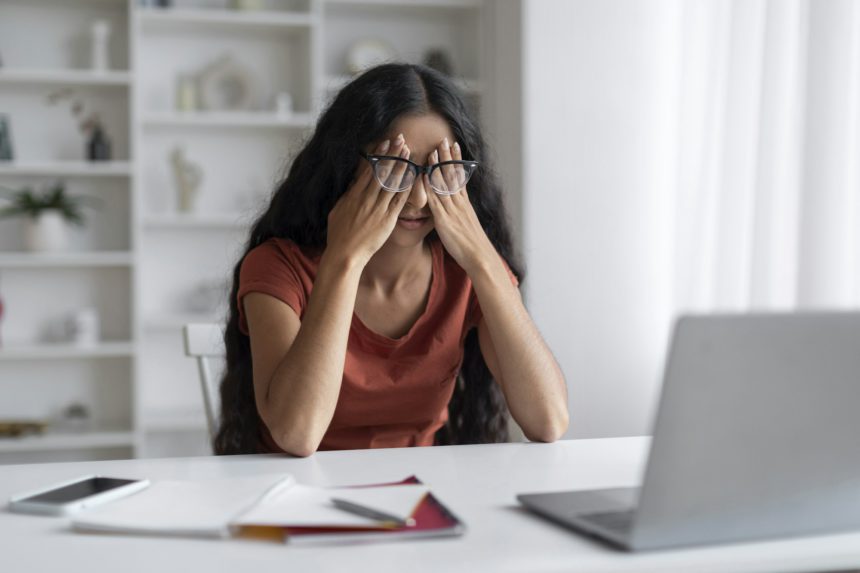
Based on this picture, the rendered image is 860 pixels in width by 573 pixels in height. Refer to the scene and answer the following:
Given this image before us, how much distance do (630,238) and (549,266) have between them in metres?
0.35

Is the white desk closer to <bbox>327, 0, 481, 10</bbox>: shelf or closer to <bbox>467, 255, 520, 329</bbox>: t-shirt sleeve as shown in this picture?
<bbox>467, 255, 520, 329</bbox>: t-shirt sleeve

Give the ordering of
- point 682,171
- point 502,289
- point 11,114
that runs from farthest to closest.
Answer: point 11,114 → point 682,171 → point 502,289

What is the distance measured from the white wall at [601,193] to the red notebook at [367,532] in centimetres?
270

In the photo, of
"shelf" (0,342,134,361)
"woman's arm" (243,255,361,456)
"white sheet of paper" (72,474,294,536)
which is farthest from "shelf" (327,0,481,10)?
"white sheet of paper" (72,474,294,536)

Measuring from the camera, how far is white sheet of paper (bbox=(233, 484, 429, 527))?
0.86 m

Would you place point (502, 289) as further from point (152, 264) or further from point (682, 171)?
point (152, 264)

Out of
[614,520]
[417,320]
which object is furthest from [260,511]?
[417,320]

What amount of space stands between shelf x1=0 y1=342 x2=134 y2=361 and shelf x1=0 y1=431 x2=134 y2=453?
0.31m

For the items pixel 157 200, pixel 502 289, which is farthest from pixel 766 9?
pixel 157 200

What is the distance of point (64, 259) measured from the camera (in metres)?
3.62

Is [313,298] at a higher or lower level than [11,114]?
lower

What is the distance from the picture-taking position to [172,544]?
0.83 m

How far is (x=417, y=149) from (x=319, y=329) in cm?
37

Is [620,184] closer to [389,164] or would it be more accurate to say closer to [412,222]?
[412,222]
